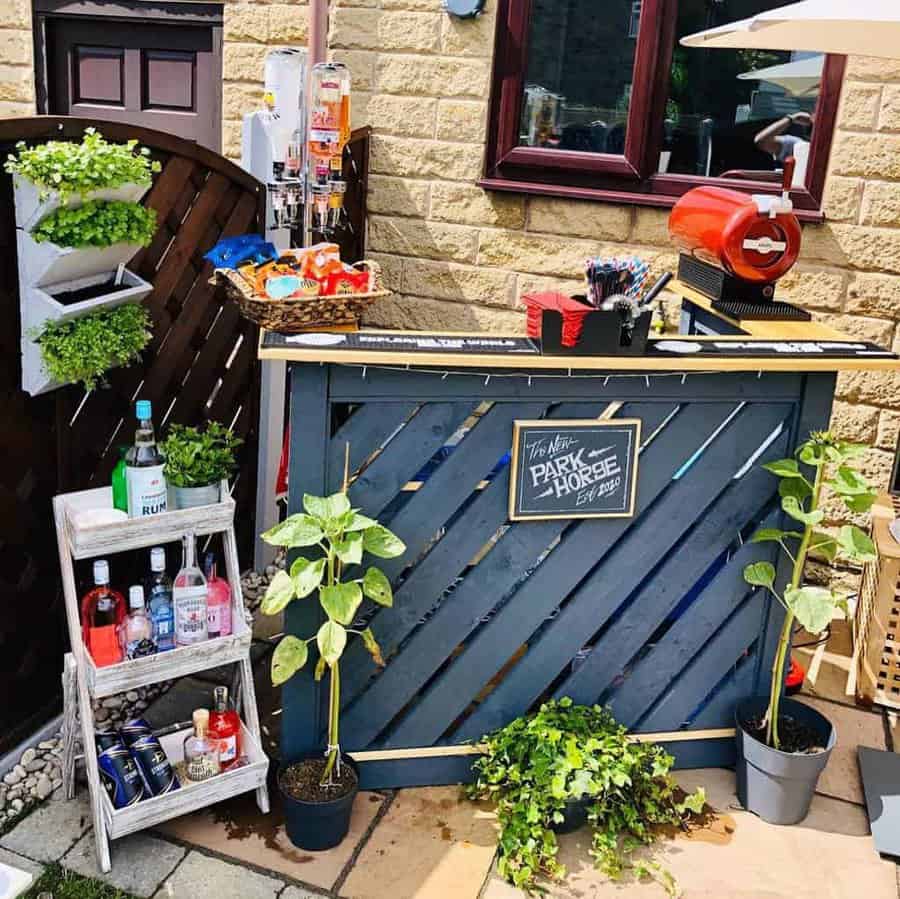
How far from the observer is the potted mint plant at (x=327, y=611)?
2.88 meters

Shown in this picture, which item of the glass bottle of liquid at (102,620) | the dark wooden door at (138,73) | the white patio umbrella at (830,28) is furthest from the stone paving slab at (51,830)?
the dark wooden door at (138,73)

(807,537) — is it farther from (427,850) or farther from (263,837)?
(263,837)

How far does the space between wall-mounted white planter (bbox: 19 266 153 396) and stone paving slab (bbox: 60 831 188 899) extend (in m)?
1.31

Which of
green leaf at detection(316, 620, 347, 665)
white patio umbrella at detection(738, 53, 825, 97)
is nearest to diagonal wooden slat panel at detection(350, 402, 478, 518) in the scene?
green leaf at detection(316, 620, 347, 665)

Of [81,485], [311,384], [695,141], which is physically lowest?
[81,485]

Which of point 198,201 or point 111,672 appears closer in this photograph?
point 111,672

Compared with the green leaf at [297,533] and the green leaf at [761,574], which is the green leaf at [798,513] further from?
the green leaf at [297,533]

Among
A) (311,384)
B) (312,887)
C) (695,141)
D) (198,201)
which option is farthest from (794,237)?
(312,887)

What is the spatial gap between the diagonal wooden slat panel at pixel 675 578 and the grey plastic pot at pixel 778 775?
0.42 metres

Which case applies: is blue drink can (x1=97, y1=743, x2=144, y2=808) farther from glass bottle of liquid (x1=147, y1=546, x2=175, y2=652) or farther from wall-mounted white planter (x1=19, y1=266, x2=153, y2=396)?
wall-mounted white planter (x1=19, y1=266, x2=153, y2=396)

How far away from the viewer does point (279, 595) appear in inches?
113

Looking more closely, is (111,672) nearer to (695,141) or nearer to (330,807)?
(330,807)

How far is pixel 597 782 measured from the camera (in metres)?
3.09

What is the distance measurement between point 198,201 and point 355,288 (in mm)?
946
